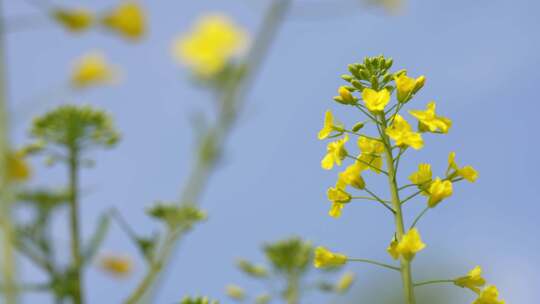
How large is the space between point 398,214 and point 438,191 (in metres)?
0.14

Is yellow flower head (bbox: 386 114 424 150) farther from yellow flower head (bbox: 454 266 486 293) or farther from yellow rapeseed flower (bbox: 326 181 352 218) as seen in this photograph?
→ yellow flower head (bbox: 454 266 486 293)

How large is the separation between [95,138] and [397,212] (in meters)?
3.02

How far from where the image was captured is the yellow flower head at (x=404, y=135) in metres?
1.84

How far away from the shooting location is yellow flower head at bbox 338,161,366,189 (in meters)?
1.97

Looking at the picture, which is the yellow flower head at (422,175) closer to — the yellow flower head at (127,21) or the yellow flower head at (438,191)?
the yellow flower head at (438,191)

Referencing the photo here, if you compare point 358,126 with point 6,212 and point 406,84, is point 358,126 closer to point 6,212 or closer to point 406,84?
point 406,84

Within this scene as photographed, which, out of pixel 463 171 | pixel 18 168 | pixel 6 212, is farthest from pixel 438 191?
pixel 18 168

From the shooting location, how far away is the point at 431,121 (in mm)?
1897

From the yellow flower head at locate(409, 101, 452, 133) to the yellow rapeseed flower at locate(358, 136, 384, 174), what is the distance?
138 mm

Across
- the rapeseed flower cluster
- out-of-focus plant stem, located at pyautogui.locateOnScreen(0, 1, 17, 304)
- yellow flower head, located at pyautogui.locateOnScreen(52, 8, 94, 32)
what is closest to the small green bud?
the rapeseed flower cluster

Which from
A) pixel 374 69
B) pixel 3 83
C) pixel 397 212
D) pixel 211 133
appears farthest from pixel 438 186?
pixel 3 83

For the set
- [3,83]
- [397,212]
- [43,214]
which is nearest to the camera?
[397,212]

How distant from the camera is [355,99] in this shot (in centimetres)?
Answer: 201

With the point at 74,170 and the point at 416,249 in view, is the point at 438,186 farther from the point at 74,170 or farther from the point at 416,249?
the point at 74,170
